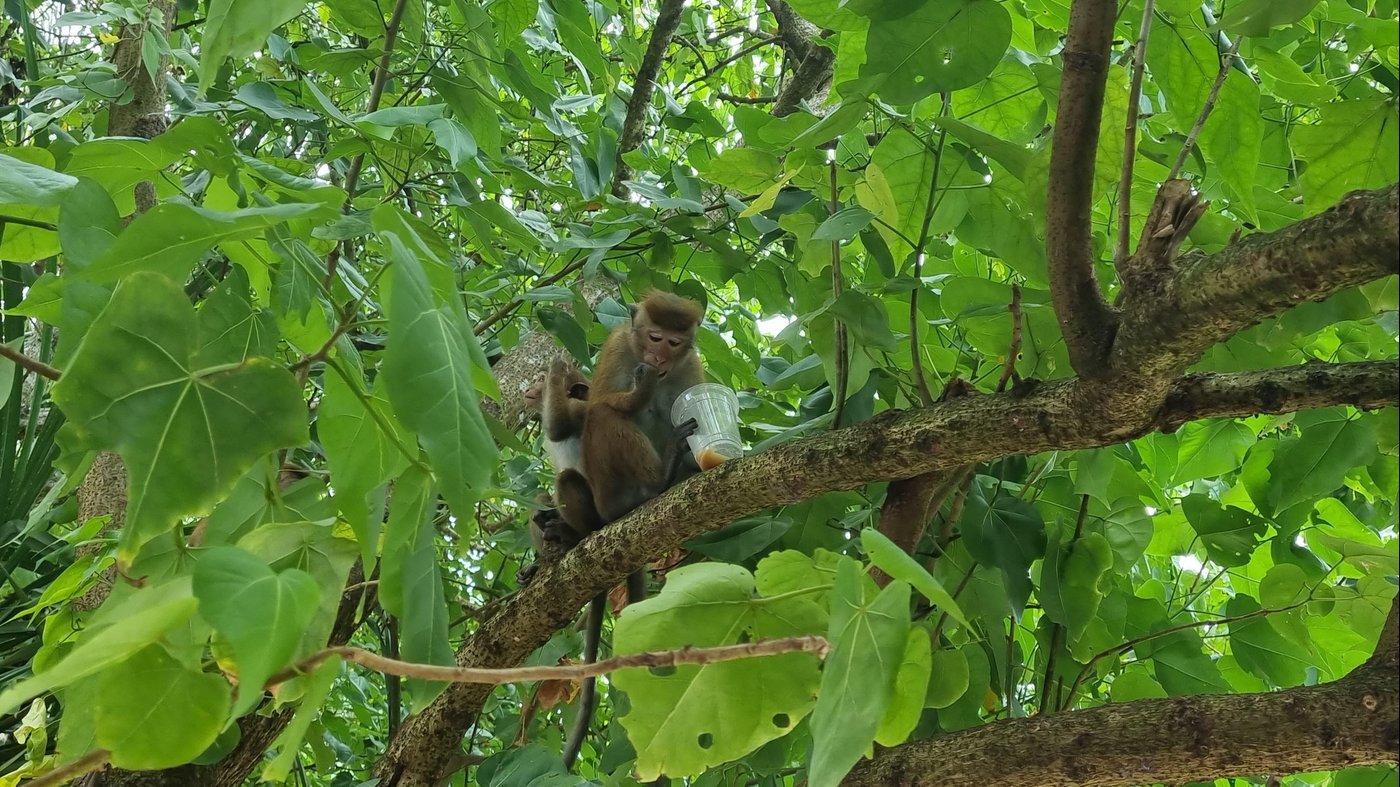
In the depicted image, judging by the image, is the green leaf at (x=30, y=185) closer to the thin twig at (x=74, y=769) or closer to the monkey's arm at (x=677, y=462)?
the thin twig at (x=74, y=769)

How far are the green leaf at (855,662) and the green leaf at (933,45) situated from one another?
645 mm

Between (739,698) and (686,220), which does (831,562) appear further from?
(686,220)

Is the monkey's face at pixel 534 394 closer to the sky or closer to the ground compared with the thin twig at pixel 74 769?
closer to the ground

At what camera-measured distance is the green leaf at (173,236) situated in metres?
0.83

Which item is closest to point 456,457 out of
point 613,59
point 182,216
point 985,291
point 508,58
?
point 182,216

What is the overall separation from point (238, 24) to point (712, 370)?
222 cm

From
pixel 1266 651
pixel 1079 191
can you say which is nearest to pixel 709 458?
pixel 1266 651

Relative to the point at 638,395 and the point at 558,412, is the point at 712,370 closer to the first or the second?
the point at 638,395

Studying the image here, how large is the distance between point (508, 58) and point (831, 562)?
1.54 meters

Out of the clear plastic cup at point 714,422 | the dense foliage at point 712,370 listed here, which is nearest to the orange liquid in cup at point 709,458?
the clear plastic cup at point 714,422

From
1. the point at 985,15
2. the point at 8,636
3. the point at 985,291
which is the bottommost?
the point at 8,636

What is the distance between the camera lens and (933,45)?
1193mm

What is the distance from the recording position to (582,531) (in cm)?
302

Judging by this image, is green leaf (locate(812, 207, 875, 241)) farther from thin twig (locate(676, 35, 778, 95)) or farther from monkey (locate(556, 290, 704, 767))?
thin twig (locate(676, 35, 778, 95))
